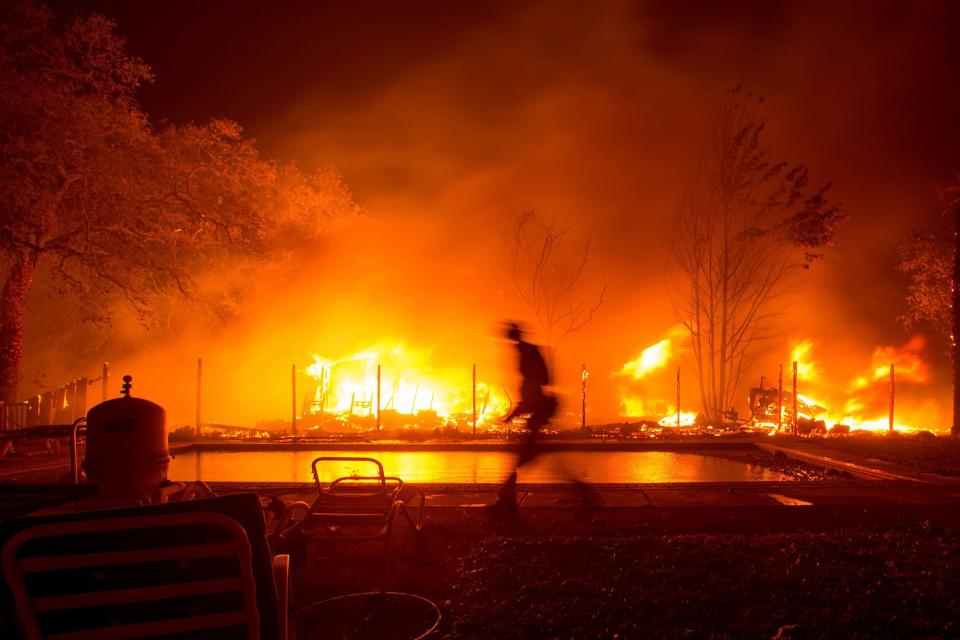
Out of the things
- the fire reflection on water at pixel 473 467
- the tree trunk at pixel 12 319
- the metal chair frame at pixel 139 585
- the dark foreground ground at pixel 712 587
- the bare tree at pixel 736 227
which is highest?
the bare tree at pixel 736 227

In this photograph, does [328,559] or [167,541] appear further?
[328,559]

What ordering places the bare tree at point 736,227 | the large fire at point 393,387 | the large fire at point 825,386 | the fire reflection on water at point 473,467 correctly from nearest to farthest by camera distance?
the fire reflection on water at point 473,467 → the bare tree at point 736,227 → the large fire at point 393,387 → the large fire at point 825,386

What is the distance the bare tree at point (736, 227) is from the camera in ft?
59.6

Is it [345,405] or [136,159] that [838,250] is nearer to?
[345,405]

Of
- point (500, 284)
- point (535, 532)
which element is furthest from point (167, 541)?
point (500, 284)

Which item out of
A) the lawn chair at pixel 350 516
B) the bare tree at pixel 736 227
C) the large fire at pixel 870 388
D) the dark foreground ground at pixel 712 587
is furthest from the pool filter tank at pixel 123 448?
the large fire at pixel 870 388

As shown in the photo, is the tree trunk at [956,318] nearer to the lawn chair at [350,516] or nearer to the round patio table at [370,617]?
the lawn chair at [350,516]

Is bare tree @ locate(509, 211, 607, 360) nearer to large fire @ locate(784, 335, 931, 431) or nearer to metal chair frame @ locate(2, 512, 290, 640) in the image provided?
large fire @ locate(784, 335, 931, 431)

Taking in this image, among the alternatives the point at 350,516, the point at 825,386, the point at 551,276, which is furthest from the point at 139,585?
the point at 825,386

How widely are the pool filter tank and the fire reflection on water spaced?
5035 millimetres

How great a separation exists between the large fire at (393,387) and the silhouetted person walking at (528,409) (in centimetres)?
159

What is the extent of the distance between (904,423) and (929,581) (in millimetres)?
21290

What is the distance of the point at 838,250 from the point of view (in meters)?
22.5

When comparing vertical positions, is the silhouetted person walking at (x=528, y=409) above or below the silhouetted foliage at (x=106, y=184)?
below
